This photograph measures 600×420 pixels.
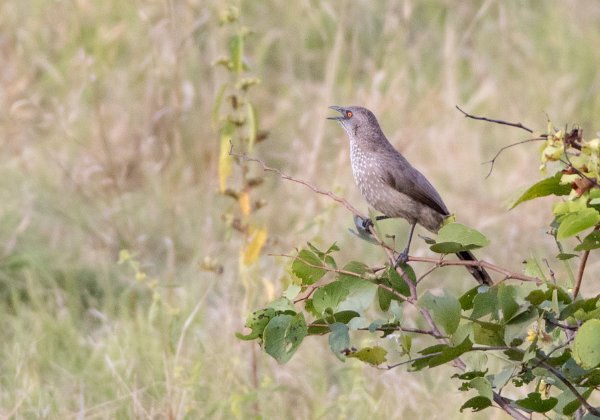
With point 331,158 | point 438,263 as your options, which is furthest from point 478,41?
point 438,263

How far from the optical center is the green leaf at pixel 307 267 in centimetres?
232

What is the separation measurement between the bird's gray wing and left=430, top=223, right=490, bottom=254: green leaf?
1563 millimetres

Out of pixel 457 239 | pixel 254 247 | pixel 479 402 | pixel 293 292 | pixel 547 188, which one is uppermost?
pixel 254 247

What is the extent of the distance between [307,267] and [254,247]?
1.51 meters

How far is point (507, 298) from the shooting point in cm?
211

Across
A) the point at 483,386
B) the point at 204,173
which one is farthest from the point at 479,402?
the point at 204,173

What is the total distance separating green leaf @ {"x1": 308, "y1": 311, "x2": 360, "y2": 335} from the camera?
7.42 ft

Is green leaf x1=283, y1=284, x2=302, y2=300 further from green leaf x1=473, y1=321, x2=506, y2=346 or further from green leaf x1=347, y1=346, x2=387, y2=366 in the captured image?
green leaf x1=473, y1=321, x2=506, y2=346

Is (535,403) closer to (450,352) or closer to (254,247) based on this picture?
(450,352)

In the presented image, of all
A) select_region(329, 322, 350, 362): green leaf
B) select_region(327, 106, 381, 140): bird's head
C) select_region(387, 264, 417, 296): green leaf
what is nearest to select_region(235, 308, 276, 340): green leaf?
select_region(329, 322, 350, 362): green leaf

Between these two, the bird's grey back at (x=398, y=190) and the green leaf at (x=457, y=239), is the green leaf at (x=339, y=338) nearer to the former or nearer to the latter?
the green leaf at (x=457, y=239)

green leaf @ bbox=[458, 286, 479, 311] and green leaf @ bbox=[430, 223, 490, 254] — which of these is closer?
green leaf @ bbox=[430, 223, 490, 254]

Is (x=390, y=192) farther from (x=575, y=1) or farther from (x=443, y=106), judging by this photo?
(x=575, y=1)

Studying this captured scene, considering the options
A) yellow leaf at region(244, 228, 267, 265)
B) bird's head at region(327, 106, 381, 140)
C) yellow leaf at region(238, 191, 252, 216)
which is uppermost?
bird's head at region(327, 106, 381, 140)
